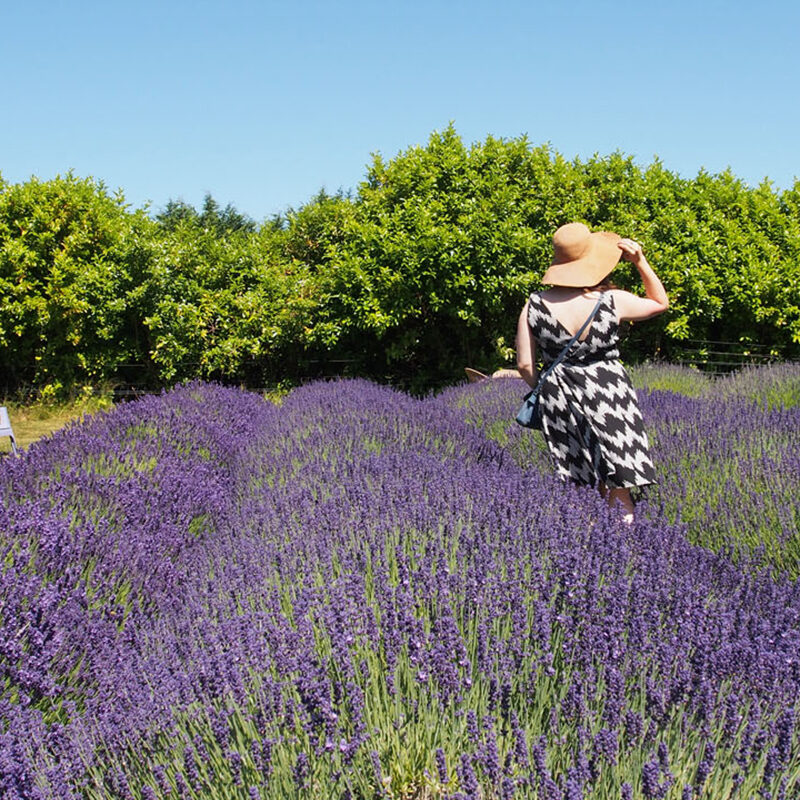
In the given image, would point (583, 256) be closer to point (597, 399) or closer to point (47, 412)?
point (597, 399)

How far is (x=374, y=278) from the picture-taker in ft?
29.2

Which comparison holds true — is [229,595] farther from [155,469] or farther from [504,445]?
[504,445]

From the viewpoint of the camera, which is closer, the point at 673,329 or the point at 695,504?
the point at 695,504

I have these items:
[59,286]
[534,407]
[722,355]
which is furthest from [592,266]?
[722,355]

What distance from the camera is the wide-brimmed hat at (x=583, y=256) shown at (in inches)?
153

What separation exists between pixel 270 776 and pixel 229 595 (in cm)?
100

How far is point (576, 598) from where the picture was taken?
250cm

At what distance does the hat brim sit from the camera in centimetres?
389

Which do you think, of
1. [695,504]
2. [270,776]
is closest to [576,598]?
[270,776]

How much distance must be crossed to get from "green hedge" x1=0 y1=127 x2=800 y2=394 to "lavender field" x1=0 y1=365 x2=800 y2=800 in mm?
4530

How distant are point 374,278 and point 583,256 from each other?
5.10 meters

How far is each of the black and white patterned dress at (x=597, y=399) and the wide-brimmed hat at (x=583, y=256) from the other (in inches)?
4.6

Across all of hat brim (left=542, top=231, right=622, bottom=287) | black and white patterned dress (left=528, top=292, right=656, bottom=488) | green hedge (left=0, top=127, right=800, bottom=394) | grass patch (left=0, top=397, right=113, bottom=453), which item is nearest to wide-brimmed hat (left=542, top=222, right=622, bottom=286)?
hat brim (left=542, top=231, right=622, bottom=287)

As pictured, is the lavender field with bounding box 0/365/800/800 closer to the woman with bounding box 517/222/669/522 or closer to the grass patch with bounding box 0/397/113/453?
the woman with bounding box 517/222/669/522
